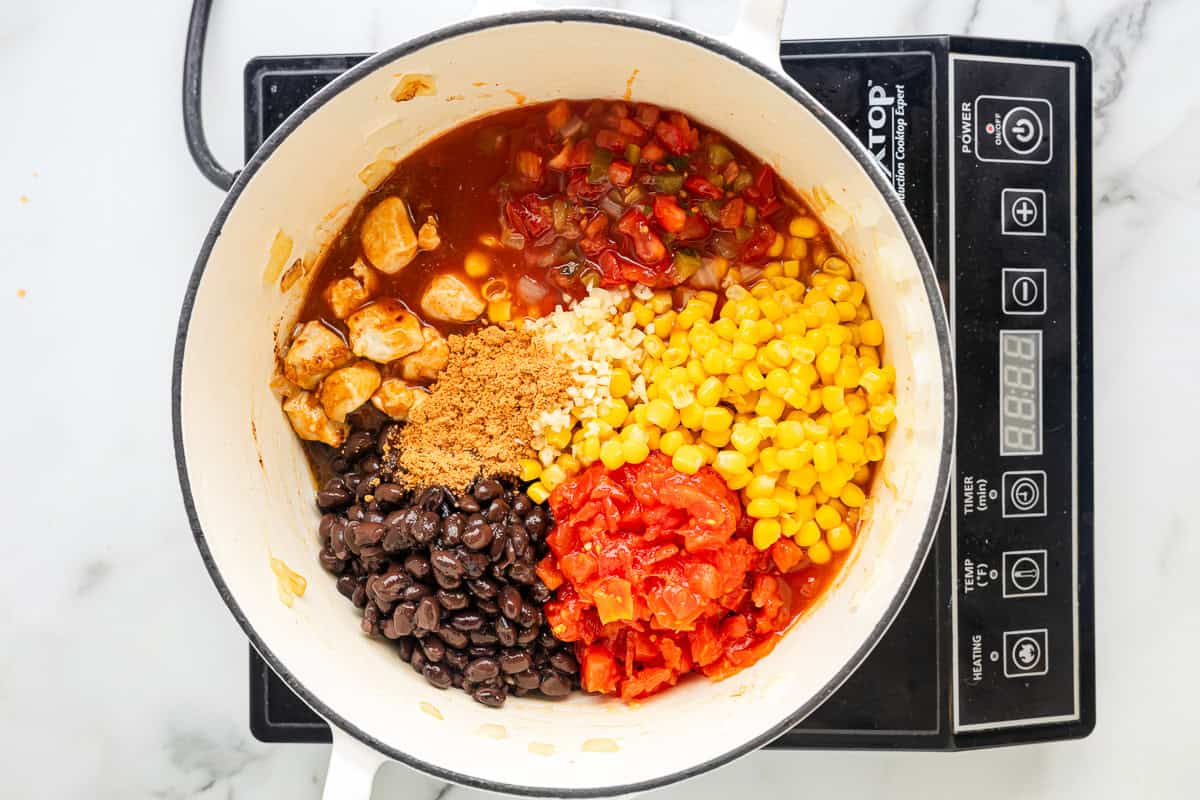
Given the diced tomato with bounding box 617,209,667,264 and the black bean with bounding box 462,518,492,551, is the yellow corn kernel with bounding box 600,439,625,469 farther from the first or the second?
the diced tomato with bounding box 617,209,667,264

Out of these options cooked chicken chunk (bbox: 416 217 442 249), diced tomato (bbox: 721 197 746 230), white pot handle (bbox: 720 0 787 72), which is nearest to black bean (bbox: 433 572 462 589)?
cooked chicken chunk (bbox: 416 217 442 249)

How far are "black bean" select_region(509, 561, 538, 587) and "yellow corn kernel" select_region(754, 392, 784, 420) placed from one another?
0.59 metres

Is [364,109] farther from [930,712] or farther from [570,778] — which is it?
[930,712]

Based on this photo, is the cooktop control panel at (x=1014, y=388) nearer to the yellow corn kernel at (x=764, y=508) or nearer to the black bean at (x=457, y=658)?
the yellow corn kernel at (x=764, y=508)

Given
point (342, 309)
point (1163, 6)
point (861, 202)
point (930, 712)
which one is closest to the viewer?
point (861, 202)

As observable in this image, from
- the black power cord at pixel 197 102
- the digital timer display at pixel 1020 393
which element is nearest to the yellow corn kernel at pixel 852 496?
the digital timer display at pixel 1020 393

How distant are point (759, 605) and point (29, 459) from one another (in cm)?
184

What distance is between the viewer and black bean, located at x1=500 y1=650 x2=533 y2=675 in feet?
6.13

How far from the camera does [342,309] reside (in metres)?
2.00

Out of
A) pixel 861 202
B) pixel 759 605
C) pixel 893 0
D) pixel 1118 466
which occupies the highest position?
pixel 893 0

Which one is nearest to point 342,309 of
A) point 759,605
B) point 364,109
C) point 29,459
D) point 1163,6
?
point 364,109

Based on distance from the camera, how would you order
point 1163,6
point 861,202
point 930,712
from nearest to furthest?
point 861,202
point 930,712
point 1163,6

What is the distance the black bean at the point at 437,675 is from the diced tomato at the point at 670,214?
1.05 metres

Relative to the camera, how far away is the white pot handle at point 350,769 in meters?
1.59
